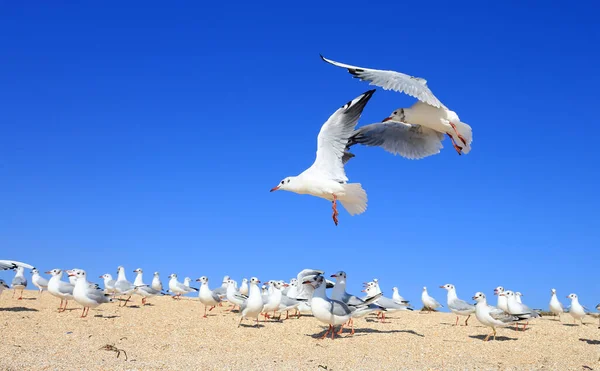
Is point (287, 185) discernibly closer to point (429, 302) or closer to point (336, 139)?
point (336, 139)

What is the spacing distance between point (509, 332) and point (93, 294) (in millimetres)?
9000

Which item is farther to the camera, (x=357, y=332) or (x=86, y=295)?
(x=86, y=295)

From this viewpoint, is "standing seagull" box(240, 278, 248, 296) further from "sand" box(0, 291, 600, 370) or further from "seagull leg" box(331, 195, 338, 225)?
"seagull leg" box(331, 195, 338, 225)

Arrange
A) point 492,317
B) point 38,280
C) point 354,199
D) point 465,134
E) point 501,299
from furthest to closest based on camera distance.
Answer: point 38,280
point 501,299
point 492,317
point 354,199
point 465,134

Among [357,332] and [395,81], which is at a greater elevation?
[395,81]

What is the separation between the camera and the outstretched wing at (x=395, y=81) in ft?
28.6

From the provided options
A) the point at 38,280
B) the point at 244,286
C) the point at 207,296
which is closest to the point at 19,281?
the point at 38,280

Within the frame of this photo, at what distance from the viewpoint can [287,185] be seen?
32.5 feet

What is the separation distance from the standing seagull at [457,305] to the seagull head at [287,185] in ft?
20.1

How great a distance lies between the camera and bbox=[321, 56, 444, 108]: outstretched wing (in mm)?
8711

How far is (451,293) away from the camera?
15.1 m

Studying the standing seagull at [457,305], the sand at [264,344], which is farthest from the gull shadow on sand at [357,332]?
→ the standing seagull at [457,305]

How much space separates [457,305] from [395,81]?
724cm

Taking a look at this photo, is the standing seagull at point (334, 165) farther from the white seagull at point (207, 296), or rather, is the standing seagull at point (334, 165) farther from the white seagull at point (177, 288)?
the white seagull at point (177, 288)
